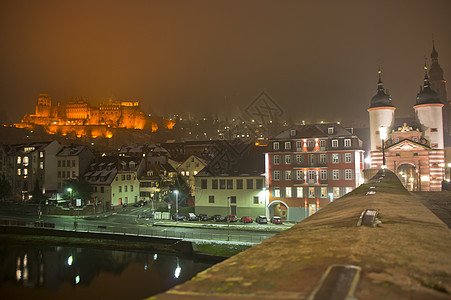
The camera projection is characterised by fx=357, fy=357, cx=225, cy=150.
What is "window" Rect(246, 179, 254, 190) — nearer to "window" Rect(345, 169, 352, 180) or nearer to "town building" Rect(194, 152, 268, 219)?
"town building" Rect(194, 152, 268, 219)

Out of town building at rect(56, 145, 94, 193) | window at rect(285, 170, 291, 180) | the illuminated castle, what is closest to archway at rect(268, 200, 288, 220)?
window at rect(285, 170, 291, 180)

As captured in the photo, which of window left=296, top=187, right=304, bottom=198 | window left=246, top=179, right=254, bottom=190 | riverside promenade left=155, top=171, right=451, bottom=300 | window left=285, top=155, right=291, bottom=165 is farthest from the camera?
window left=246, top=179, right=254, bottom=190

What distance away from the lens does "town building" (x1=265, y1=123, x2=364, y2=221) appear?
4809 cm

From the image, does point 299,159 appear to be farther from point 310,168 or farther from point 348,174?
point 348,174

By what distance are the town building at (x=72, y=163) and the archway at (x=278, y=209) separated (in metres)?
41.9

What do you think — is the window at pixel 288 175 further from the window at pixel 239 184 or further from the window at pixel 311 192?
the window at pixel 239 184

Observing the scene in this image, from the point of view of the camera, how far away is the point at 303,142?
167 ft

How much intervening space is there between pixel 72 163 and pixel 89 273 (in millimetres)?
43979

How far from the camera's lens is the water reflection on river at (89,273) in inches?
1228

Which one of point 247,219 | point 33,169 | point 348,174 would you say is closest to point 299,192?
point 348,174

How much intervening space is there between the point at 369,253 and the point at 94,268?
37.5 m

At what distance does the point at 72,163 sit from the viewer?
74188 millimetres

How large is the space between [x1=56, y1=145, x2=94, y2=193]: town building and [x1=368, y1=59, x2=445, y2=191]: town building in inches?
2209

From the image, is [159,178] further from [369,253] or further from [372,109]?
[369,253]
